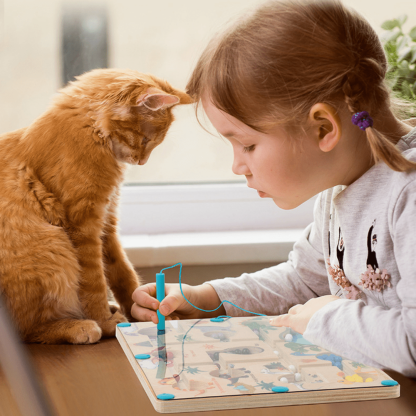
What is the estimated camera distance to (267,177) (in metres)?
0.80

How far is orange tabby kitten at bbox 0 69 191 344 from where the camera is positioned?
88cm

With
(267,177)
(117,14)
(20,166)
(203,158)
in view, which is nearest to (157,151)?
(203,158)

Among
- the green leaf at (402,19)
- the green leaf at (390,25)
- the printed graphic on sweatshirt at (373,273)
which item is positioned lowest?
the printed graphic on sweatshirt at (373,273)

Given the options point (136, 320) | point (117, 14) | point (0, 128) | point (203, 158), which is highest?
point (117, 14)

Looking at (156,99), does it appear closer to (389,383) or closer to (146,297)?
(146,297)

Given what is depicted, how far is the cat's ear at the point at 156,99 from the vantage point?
1.03 metres

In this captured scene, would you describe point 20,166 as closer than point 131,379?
No

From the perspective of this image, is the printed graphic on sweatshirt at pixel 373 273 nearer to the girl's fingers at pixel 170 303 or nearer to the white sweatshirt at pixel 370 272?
the white sweatshirt at pixel 370 272

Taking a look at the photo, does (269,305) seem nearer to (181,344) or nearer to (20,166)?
(181,344)

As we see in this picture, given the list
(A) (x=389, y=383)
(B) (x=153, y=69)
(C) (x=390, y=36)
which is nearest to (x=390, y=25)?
(C) (x=390, y=36)

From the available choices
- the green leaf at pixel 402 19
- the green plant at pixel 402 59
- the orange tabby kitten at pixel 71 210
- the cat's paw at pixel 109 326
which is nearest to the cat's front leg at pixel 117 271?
the orange tabby kitten at pixel 71 210

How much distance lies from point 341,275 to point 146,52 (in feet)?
3.01

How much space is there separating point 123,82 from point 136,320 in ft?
1.57

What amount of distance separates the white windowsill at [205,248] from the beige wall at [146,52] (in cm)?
22
